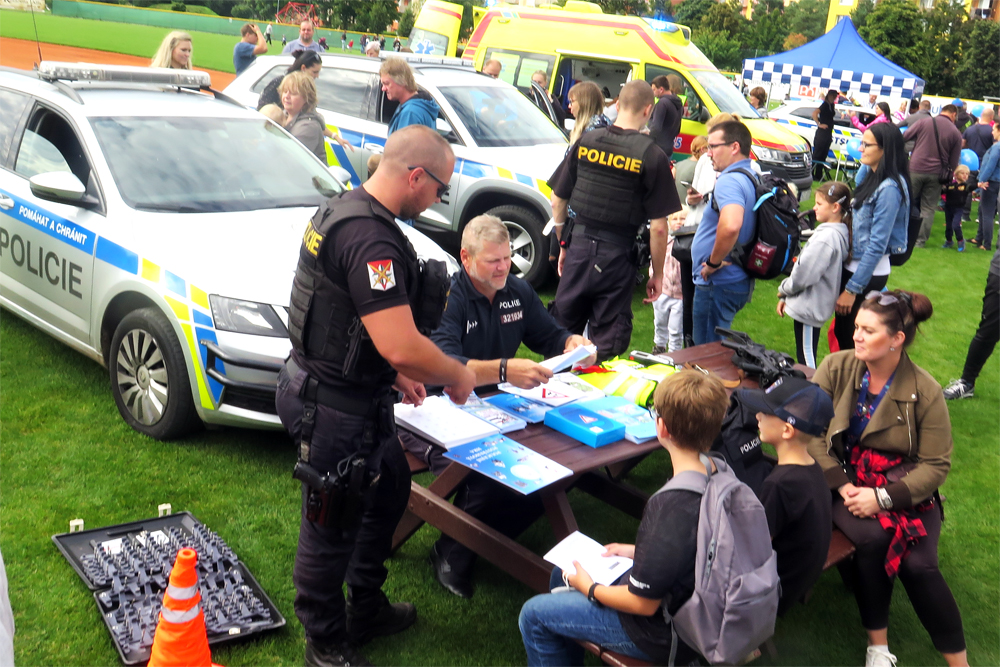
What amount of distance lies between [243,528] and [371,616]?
0.99 meters

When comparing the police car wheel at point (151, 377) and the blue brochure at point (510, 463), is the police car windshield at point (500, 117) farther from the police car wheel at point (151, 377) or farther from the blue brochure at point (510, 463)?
the blue brochure at point (510, 463)

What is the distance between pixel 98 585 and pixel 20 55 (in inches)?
1229

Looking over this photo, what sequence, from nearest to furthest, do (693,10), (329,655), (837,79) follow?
(329,655), (837,79), (693,10)

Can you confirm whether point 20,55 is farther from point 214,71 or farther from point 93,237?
point 93,237

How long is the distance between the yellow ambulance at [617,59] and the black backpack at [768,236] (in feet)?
20.0

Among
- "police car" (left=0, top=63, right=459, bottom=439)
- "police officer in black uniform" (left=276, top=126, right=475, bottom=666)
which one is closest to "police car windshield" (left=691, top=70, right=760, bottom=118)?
"police car" (left=0, top=63, right=459, bottom=439)

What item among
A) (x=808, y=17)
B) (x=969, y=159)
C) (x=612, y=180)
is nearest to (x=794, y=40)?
(x=808, y=17)

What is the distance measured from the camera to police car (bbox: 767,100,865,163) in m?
17.7

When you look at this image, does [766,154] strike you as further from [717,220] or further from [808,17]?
[808,17]

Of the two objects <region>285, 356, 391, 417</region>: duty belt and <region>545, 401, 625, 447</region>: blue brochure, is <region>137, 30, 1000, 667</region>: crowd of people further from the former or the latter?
<region>545, 401, 625, 447</region>: blue brochure

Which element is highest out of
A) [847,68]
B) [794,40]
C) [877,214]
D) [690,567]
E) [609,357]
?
[794,40]

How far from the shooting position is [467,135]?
7.92 metres

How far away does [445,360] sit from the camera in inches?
107

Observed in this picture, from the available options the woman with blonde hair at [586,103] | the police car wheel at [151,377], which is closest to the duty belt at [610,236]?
the woman with blonde hair at [586,103]
